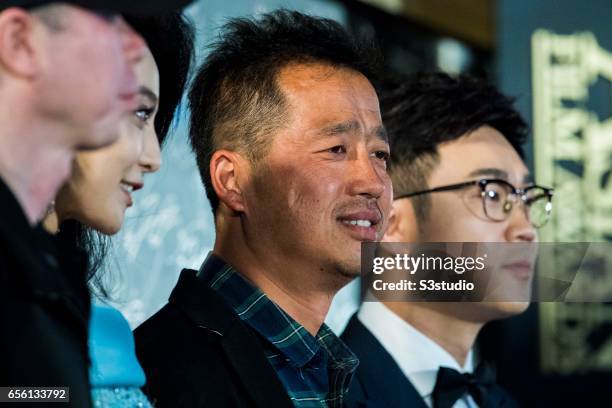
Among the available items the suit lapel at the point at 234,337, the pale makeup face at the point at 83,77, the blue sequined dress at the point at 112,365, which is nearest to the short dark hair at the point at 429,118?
the suit lapel at the point at 234,337

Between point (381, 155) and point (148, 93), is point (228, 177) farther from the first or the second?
point (148, 93)

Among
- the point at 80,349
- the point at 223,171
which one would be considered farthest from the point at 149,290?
the point at 80,349

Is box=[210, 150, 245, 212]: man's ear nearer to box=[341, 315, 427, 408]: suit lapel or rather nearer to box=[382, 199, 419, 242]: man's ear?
box=[341, 315, 427, 408]: suit lapel

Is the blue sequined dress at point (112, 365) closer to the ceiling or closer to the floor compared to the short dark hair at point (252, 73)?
closer to the floor

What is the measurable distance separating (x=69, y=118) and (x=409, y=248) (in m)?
1.36

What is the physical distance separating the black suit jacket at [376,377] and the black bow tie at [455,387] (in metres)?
0.05

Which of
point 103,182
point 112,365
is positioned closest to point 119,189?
point 103,182

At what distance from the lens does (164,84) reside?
145 cm

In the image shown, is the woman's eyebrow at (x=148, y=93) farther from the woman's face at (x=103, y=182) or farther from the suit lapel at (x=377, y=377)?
the suit lapel at (x=377, y=377)

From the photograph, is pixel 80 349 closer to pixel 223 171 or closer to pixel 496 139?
pixel 223 171

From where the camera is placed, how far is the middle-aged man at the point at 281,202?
1534mm

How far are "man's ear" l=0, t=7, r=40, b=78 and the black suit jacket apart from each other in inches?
43.3

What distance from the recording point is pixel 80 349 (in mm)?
923

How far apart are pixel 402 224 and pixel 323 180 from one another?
0.62 meters
